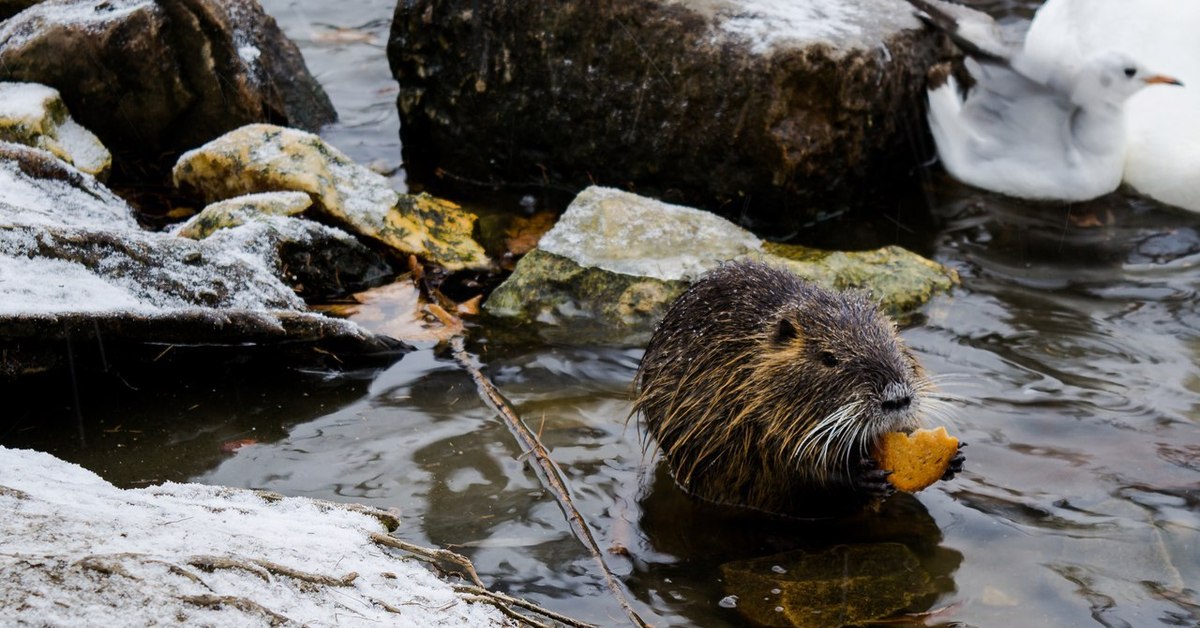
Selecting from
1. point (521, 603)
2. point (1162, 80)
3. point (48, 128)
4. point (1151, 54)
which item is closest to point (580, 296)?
point (521, 603)

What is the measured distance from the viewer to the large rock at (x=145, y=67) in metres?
6.28

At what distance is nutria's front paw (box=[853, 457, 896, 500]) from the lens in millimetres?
3844

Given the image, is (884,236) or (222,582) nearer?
(222,582)

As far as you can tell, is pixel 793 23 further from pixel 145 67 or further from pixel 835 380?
pixel 145 67

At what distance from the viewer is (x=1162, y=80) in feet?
22.4

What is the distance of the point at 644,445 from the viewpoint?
14.4 ft

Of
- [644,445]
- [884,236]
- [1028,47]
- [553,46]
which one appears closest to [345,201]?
[553,46]

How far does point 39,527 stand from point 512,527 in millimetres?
1548

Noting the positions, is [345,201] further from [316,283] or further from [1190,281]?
[1190,281]

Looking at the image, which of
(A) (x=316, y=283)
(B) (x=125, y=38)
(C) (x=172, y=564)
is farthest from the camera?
(B) (x=125, y=38)

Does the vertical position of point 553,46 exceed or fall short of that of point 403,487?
it exceeds it

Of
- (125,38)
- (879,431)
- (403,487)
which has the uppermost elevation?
(125,38)

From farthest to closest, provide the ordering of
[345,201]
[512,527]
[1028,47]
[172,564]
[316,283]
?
A: [1028,47]
[345,201]
[316,283]
[512,527]
[172,564]

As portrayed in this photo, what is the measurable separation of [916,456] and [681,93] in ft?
10.3
